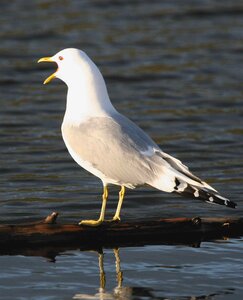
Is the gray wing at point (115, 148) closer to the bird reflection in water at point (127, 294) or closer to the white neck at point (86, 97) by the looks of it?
the white neck at point (86, 97)

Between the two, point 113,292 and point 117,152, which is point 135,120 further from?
point 113,292

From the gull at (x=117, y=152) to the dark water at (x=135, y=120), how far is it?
19.9 inches

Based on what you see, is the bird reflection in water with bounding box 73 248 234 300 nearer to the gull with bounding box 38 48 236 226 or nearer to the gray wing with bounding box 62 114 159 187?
the gull with bounding box 38 48 236 226

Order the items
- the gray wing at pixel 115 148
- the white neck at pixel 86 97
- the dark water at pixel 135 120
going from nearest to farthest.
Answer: the dark water at pixel 135 120, the gray wing at pixel 115 148, the white neck at pixel 86 97

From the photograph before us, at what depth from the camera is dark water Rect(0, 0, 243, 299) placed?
7352mm

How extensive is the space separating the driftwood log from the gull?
144mm

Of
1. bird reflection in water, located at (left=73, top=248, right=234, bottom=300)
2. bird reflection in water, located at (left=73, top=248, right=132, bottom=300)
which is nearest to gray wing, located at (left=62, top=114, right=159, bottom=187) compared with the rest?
bird reflection in water, located at (left=73, top=248, right=132, bottom=300)

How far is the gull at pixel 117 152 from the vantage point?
760cm

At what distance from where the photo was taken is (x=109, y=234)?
25.6ft

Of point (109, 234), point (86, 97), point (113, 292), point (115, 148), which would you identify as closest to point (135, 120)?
point (86, 97)

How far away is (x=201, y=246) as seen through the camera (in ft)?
26.1

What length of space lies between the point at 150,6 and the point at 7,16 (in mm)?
2481

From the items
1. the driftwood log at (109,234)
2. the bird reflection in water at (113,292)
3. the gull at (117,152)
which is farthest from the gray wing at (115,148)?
the bird reflection in water at (113,292)

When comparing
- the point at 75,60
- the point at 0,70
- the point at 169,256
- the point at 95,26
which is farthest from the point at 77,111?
the point at 95,26
